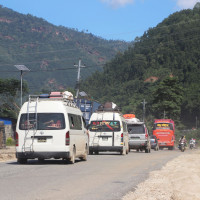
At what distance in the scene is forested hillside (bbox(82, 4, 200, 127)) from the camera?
133750 mm

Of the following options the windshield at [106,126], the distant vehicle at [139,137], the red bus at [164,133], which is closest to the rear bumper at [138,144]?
the distant vehicle at [139,137]

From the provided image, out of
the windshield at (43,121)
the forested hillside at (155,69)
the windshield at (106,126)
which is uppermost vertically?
the forested hillside at (155,69)

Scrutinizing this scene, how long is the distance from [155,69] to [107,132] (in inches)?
5084

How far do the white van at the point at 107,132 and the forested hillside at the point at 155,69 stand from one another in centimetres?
9526

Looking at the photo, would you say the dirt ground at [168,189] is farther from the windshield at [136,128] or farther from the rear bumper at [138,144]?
the windshield at [136,128]

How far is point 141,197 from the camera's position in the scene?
33.4ft

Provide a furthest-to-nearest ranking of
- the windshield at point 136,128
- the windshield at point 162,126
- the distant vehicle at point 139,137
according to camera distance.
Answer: the windshield at point 162,126 < the windshield at point 136,128 < the distant vehicle at point 139,137

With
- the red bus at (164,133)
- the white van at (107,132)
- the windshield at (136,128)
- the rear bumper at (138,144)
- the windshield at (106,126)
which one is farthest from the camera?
the red bus at (164,133)

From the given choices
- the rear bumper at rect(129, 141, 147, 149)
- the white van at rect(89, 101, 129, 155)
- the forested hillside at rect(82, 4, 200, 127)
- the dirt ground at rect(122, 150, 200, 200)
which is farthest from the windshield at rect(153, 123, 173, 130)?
the forested hillside at rect(82, 4, 200, 127)

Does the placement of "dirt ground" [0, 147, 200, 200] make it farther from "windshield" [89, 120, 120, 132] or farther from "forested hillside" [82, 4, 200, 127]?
"forested hillside" [82, 4, 200, 127]

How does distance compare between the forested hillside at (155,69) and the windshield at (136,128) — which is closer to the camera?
the windshield at (136,128)

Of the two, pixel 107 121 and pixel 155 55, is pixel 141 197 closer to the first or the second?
pixel 107 121

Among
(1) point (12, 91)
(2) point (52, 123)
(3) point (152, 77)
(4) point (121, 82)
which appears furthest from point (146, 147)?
(4) point (121, 82)

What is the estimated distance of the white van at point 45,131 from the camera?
19.0 m
